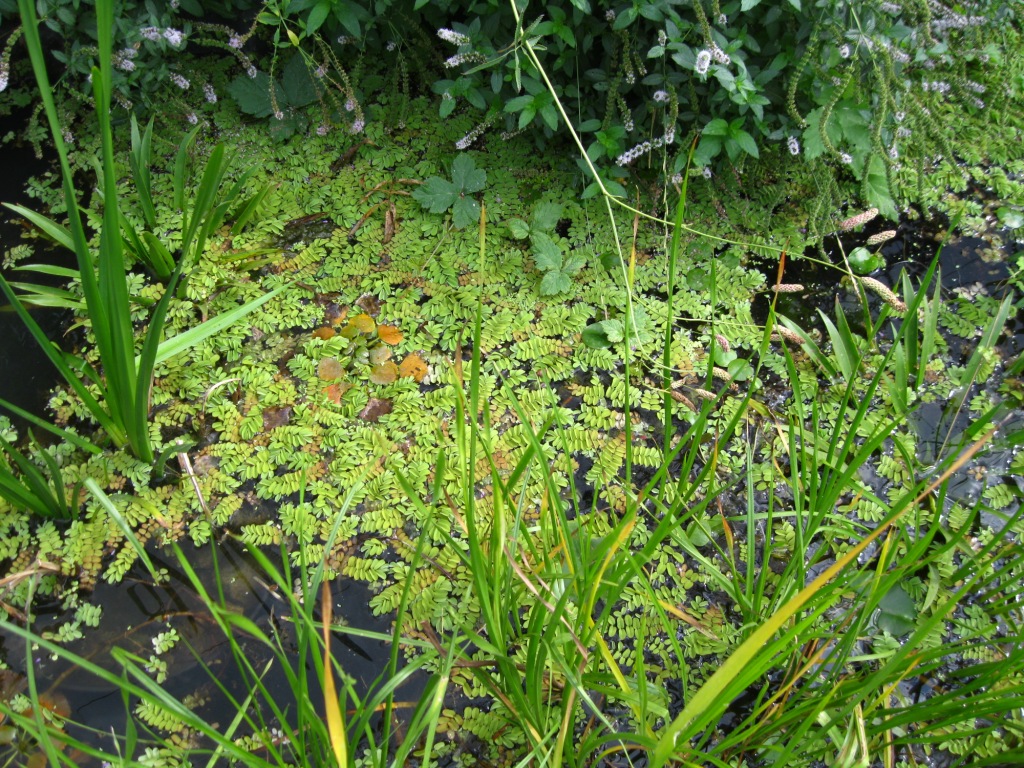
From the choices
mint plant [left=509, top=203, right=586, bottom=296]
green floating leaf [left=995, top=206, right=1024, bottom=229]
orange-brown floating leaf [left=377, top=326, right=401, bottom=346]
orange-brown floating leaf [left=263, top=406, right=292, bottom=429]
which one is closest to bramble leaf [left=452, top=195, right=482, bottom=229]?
mint plant [left=509, top=203, right=586, bottom=296]

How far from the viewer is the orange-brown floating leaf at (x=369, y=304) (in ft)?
8.10

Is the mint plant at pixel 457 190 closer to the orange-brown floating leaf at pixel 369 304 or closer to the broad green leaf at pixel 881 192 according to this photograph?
the orange-brown floating leaf at pixel 369 304

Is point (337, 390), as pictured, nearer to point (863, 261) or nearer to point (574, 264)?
point (574, 264)

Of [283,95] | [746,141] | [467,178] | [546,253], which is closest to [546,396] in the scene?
[546,253]

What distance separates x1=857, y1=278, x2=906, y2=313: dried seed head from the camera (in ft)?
7.80

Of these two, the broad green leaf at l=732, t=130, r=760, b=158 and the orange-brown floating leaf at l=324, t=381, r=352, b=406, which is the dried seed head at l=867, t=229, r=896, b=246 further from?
the orange-brown floating leaf at l=324, t=381, r=352, b=406

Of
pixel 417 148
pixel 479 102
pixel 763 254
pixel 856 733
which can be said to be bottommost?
pixel 856 733

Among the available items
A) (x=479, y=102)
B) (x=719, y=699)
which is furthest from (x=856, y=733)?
(x=479, y=102)

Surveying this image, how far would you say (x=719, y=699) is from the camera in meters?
1.33

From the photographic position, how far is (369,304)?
2484 millimetres

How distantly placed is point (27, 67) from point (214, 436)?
6.03 ft

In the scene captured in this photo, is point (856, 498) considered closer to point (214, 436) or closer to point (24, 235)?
point (214, 436)

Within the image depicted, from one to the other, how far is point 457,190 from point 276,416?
98 cm

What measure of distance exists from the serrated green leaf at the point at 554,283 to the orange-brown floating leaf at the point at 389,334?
470 mm
